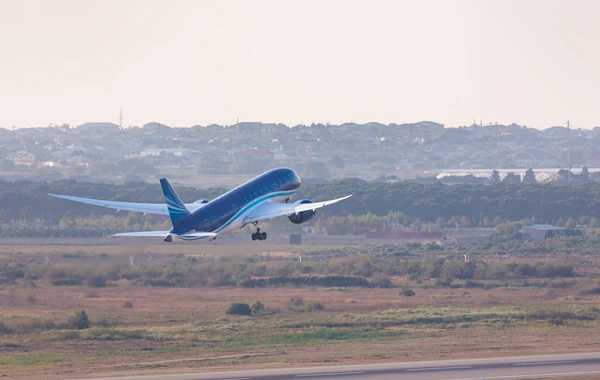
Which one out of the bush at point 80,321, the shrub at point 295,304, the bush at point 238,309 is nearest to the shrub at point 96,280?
the bush at point 80,321

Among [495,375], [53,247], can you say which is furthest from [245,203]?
[53,247]

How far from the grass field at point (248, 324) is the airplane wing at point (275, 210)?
6.10 metres

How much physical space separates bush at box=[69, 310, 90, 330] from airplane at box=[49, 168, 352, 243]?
32.4 ft

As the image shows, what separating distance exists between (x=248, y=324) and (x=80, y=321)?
12660 millimetres

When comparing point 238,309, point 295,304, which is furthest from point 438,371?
point 295,304

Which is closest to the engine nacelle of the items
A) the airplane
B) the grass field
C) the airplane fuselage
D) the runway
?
the airplane

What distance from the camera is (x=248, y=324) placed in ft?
319

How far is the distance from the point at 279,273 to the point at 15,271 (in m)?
27.9

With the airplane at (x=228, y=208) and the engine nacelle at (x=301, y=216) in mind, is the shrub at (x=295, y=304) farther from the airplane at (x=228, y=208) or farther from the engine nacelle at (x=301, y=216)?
the engine nacelle at (x=301, y=216)

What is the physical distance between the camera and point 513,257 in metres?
160

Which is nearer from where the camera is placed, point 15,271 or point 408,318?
point 408,318

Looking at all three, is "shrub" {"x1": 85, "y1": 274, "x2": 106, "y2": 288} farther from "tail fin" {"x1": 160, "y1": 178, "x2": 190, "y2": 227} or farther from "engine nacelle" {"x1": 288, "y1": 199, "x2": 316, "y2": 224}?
"engine nacelle" {"x1": 288, "y1": 199, "x2": 316, "y2": 224}

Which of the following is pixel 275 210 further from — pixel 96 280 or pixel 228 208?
pixel 96 280

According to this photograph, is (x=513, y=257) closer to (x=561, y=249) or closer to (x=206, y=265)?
(x=561, y=249)
